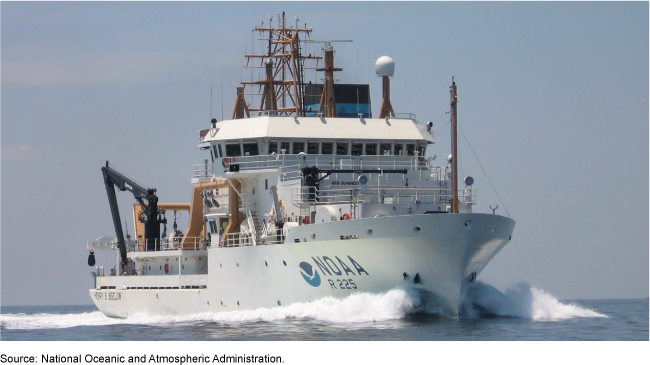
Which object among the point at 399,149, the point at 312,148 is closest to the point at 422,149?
the point at 399,149

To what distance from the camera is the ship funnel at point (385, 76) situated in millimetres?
41438

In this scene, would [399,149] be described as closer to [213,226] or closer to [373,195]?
[373,195]

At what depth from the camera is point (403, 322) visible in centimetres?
3180

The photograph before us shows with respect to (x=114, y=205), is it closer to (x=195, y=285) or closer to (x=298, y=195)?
(x=195, y=285)

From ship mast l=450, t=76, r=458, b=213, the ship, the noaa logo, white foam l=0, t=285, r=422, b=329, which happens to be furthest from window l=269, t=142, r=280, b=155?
ship mast l=450, t=76, r=458, b=213

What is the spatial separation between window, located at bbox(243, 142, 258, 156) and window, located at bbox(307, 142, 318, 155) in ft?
6.69

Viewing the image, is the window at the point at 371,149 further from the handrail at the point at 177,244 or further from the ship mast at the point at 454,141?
the handrail at the point at 177,244

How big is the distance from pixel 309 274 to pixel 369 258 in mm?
2559

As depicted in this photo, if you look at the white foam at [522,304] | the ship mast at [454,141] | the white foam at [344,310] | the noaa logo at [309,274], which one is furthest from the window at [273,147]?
the white foam at [522,304]

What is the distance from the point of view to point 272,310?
35.7 m

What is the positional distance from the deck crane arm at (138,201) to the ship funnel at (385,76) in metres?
10.6

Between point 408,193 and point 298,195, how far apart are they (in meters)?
3.93
